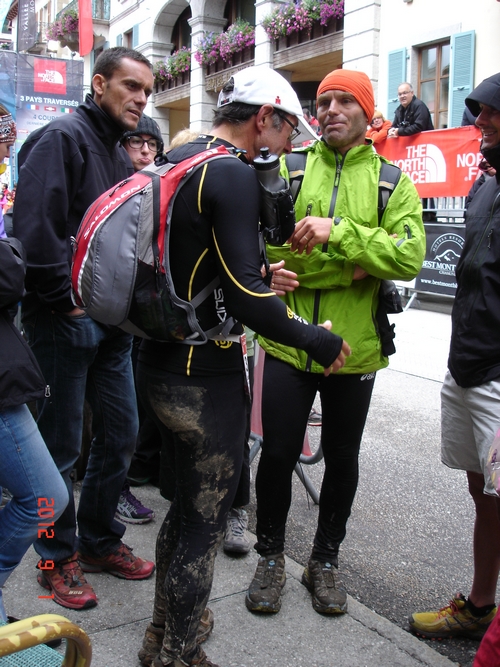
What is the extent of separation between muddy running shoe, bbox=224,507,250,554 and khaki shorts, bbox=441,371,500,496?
109 cm

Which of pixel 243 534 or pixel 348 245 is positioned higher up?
pixel 348 245

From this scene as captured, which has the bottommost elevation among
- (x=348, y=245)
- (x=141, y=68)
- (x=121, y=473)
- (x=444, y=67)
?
(x=121, y=473)

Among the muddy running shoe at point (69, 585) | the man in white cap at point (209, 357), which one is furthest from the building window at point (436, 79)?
the muddy running shoe at point (69, 585)

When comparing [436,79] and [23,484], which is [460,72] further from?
[23,484]

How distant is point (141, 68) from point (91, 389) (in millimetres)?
1368

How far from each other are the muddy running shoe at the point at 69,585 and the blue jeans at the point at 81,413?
0.05 meters

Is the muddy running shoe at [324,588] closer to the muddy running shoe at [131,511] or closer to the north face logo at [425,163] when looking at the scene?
the muddy running shoe at [131,511]

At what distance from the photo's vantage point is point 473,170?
33.7 feet

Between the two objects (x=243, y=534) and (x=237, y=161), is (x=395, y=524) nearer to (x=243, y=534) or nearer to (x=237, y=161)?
(x=243, y=534)

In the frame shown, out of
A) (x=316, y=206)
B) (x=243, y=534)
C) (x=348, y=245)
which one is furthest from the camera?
(x=243, y=534)

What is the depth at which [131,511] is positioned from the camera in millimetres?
3590

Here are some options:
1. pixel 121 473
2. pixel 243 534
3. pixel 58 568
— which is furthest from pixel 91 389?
pixel 243 534

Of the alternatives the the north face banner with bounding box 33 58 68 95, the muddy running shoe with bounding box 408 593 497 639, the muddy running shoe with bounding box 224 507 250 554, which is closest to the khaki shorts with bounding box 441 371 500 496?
the muddy running shoe with bounding box 408 593 497 639

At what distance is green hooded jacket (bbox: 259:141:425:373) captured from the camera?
2.72 meters
